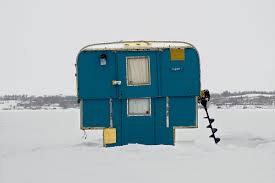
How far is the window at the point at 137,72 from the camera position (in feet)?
37.8

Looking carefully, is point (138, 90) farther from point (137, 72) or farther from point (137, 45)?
point (137, 45)

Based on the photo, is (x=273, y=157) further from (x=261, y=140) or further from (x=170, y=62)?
(x=261, y=140)

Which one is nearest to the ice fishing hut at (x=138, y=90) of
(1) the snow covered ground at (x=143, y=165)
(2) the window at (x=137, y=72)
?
(2) the window at (x=137, y=72)

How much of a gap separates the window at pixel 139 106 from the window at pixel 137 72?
1.58 feet

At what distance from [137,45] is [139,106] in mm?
1716

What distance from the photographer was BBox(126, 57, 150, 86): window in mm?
11523

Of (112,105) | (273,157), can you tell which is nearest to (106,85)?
(112,105)

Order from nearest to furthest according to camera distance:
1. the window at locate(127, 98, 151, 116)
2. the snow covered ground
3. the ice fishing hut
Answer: the snow covered ground < the ice fishing hut < the window at locate(127, 98, 151, 116)

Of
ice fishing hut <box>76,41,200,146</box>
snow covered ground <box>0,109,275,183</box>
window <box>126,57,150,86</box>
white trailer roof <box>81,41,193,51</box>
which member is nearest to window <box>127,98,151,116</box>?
ice fishing hut <box>76,41,200,146</box>

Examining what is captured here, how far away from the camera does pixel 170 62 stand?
1158 cm

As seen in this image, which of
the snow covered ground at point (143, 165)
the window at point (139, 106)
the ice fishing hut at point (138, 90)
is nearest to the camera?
the snow covered ground at point (143, 165)

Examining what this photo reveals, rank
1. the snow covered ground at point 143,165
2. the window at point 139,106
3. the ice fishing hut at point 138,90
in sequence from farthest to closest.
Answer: the window at point 139,106, the ice fishing hut at point 138,90, the snow covered ground at point 143,165

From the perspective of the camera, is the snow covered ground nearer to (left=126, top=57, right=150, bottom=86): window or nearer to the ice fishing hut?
the ice fishing hut

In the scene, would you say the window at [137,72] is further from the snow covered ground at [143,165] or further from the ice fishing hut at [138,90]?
the snow covered ground at [143,165]
